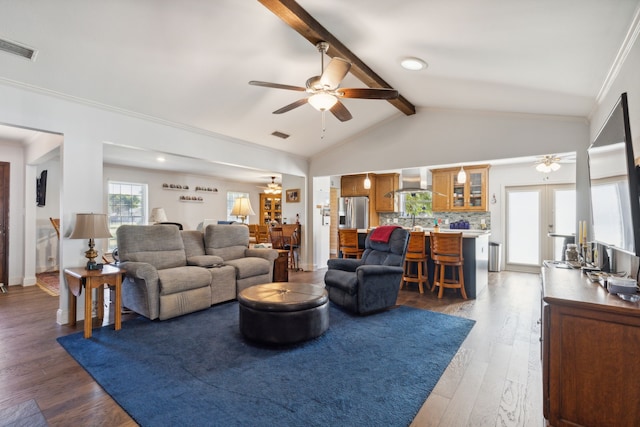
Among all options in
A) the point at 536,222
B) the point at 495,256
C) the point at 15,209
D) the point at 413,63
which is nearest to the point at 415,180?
the point at 495,256

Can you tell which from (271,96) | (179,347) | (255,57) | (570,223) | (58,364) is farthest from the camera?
(570,223)

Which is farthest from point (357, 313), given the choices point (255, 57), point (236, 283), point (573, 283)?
point (255, 57)

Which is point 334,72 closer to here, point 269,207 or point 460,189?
point 460,189

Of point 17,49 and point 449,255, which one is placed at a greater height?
point 17,49

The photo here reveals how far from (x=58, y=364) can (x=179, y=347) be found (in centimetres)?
88

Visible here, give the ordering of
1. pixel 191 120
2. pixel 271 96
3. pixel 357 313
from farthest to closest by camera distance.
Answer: pixel 191 120
pixel 271 96
pixel 357 313

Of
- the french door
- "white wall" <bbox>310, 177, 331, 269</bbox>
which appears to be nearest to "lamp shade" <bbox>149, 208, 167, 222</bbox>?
"white wall" <bbox>310, 177, 331, 269</bbox>

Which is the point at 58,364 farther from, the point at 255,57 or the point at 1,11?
the point at 255,57

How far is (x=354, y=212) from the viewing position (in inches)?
311

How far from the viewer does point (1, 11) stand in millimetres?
2236

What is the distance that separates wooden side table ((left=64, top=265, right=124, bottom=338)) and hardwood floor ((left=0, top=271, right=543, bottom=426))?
0.26 m

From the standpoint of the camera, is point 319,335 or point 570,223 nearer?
point 319,335

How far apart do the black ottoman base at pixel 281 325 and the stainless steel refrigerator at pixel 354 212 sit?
510 centimetres

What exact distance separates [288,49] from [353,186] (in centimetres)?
511
